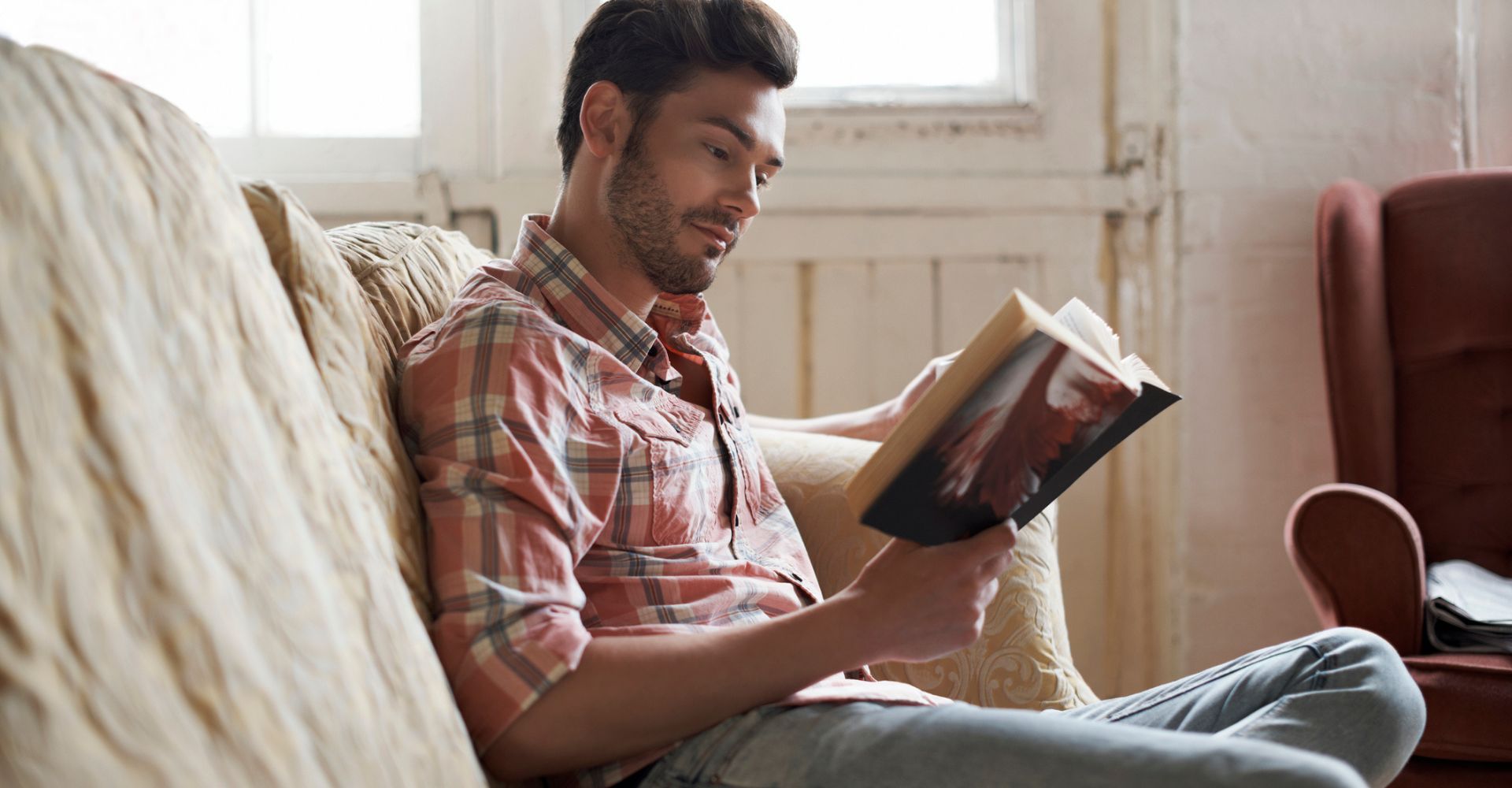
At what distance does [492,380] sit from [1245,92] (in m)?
1.82

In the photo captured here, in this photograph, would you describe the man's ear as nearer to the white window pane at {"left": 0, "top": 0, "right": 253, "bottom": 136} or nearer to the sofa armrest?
the sofa armrest

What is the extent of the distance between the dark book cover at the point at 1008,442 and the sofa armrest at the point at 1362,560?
0.85 metres

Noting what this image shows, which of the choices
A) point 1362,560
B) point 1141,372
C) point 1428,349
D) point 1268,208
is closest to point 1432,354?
point 1428,349

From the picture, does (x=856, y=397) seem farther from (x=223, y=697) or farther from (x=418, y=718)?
(x=223, y=697)

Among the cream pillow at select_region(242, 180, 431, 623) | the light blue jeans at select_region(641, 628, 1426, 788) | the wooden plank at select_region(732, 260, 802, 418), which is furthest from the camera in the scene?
the wooden plank at select_region(732, 260, 802, 418)

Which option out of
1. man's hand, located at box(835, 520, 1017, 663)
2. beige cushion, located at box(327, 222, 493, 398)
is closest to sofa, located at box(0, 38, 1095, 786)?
beige cushion, located at box(327, 222, 493, 398)

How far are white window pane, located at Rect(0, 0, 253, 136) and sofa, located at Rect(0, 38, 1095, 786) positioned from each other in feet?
5.05

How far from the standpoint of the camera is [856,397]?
2.15 metres

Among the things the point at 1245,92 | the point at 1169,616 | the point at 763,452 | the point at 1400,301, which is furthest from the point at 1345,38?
the point at 763,452

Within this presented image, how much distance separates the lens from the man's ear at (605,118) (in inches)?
45.0

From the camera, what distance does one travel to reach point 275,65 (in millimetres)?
2180

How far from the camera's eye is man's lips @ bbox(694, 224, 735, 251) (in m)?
1.14

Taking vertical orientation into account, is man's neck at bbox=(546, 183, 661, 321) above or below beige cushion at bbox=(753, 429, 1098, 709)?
above

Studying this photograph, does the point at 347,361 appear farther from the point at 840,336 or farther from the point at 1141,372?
the point at 840,336
